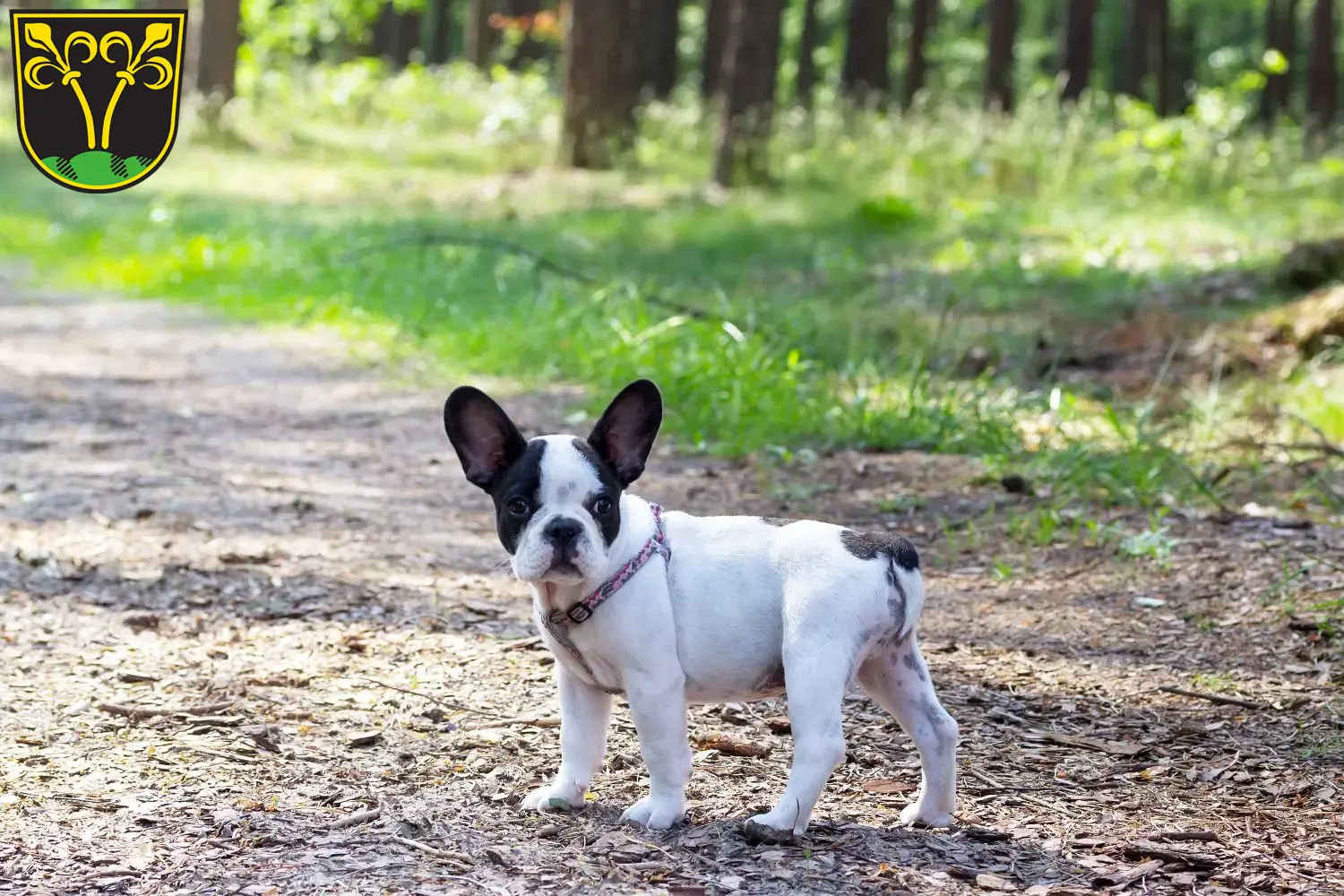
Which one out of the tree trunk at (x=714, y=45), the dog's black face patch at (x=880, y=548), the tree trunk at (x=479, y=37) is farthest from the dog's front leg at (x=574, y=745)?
the tree trunk at (x=479, y=37)

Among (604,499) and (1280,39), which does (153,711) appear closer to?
(604,499)

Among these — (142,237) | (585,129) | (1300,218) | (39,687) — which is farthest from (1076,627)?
(585,129)

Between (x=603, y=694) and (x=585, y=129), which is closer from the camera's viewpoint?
(x=603, y=694)

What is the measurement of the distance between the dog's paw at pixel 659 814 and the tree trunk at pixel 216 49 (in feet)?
76.7

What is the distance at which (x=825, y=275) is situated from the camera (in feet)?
41.9

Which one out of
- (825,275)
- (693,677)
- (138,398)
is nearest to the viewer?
(693,677)

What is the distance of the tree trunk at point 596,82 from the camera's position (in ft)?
67.2

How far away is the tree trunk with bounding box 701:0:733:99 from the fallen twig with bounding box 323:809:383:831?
1178 inches

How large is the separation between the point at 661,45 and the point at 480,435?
34.6 metres

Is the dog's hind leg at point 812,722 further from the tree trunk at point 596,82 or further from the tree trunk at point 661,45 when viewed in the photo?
the tree trunk at point 661,45

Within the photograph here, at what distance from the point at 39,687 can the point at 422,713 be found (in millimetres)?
1141

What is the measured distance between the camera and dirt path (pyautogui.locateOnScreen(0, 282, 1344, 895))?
11.3 feet

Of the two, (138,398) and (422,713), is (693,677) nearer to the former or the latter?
(422,713)

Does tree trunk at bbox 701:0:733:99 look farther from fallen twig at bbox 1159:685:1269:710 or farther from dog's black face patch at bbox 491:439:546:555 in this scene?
dog's black face patch at bbox 491:439:546:555
